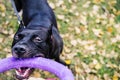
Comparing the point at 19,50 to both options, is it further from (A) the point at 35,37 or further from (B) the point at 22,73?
(A) the point at 35,37

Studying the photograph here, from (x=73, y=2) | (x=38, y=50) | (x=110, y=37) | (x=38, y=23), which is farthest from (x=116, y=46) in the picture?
(x=38, y=50)

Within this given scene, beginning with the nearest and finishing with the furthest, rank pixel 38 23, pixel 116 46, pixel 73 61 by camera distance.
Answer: pixel 38 23, pixel 73 61, pixel 116 46

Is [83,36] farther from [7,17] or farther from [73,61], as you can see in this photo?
[7,17]

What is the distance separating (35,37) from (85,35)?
2.41 metres

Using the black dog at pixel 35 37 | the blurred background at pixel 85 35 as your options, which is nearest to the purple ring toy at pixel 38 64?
the black dog at pixel 35 37

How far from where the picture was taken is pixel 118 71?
5652mm

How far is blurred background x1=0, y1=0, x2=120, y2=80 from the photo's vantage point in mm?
5549

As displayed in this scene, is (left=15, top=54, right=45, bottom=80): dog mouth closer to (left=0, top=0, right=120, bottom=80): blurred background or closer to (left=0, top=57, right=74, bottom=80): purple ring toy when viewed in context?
(left=0, top=57, right=74, bottom=80): purple ring toy

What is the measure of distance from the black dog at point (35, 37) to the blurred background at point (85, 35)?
56 centimetres

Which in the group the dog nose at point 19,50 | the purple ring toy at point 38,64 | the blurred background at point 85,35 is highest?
the dog nose at point 19,50

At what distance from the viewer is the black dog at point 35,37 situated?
12.2 feet

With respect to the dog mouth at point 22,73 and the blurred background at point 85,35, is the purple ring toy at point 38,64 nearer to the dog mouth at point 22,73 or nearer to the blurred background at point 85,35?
the dog mouth at point 22,73

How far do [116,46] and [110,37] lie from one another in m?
0.29

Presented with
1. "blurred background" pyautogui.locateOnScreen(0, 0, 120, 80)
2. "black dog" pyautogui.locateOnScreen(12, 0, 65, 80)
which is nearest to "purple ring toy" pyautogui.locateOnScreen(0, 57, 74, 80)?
"black dog" pyautogui.locateOnScreen(12, 0, 65, 80)
